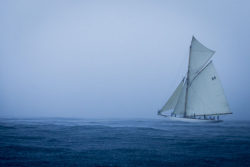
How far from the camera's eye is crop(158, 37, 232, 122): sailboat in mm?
48125

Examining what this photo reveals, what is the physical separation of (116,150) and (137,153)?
1952 millimetres

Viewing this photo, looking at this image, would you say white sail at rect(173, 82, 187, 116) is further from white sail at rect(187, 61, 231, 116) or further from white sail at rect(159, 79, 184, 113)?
white sail at rect(187, 61, 231, 116)

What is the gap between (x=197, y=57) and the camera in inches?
2114

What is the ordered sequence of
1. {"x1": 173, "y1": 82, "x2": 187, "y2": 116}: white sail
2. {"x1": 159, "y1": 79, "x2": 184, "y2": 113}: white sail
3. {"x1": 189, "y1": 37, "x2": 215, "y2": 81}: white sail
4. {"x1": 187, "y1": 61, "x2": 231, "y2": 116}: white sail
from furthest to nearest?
{"x1": 173, "y1": 82, "x2": 187, "y2": 116}: white sail < {"x1": 159, "y1": 79, "x2": 184, "y2": 113}: white sail < {"x1": 189, "y1": 37, "x2": 215, "y2": 81}: white sail < {"x1": 187, "y1": 61, "x2": 231, "y2": 116}: white sail

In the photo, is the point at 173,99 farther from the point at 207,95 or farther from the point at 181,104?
the point at 207,95

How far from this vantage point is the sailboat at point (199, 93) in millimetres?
48125

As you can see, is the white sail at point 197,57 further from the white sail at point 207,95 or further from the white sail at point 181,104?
Result: the white sail at point 181,104

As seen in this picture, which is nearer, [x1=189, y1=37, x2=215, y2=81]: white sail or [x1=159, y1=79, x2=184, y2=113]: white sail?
[x1=189, y1=37, x2=215, y2=81]: white sail

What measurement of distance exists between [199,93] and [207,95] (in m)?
1.97

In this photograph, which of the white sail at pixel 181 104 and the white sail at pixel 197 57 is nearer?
the white sail at pixel 197 57

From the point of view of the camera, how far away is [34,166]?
508 inches

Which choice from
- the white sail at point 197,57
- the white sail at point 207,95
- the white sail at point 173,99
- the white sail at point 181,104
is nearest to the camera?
the white sail at point 207,95

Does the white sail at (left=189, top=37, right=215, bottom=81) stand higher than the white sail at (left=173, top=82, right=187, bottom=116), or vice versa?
the white sail at (left=189, top=37, right=215, bottom=81)

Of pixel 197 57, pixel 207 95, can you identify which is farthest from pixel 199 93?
pixel 197 57
